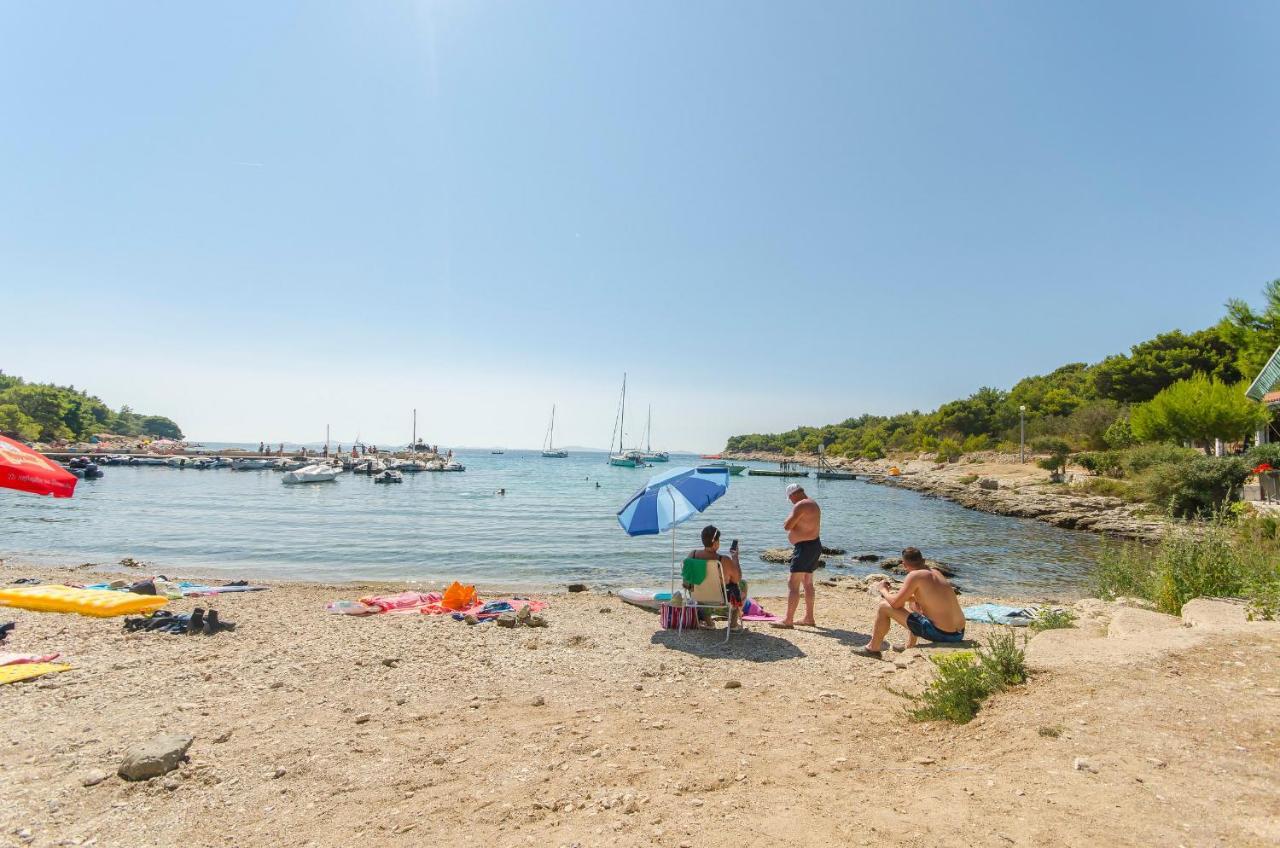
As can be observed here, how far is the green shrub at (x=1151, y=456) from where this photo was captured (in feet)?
95.3

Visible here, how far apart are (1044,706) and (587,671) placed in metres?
4.29

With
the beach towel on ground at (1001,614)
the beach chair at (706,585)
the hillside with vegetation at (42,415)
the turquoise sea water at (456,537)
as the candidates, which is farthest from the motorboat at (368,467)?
the beach towel on ground at (1001,614)

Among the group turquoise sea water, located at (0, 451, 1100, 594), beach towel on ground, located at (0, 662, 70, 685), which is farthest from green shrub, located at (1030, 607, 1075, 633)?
beach towel on ground, located at (0, 662, 70, 685)

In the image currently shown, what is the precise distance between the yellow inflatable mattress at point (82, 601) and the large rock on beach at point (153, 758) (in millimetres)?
5805

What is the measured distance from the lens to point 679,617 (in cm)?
877

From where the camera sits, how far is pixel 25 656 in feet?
22.0

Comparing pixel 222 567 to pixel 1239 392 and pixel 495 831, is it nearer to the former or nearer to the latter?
pixel 495 831

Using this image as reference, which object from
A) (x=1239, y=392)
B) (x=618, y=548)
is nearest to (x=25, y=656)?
(x=618, y=548)

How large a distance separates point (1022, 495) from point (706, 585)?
35.6 meters

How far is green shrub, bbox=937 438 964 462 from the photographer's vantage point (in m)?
71.1

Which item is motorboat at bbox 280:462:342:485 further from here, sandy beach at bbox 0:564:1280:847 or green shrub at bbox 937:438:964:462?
green shrub at bbox 937:438:964:462

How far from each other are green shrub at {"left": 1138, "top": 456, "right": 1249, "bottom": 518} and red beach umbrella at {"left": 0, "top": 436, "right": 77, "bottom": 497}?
2806cm

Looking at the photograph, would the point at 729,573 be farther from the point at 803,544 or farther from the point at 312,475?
the point at 312,475

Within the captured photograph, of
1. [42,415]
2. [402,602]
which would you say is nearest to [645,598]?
[402,602]
